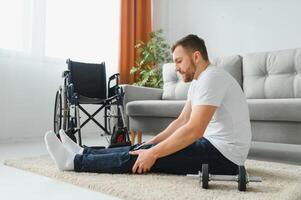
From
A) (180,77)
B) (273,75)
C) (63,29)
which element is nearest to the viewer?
(273,75)

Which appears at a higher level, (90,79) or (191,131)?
(90,79)

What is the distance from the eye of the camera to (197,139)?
1.38m

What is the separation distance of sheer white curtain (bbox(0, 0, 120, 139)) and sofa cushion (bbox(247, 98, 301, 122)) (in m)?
2.29

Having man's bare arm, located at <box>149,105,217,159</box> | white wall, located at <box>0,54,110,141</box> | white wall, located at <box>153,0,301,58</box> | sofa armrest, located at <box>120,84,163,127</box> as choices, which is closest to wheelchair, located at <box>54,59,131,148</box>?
sofa armrest, located at <box>120,84,163,127</box>

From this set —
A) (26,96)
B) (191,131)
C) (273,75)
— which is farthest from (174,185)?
(26,96)

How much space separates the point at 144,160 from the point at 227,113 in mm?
429

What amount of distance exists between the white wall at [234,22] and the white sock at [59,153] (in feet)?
10.1

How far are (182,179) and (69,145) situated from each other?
0.62 metres

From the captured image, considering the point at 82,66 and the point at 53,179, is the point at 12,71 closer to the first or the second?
the point at 82,66

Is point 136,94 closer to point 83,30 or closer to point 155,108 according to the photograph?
point 155,108

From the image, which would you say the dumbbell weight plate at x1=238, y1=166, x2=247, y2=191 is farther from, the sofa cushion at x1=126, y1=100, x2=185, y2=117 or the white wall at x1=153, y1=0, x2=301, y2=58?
the white wall at x1=153, y1=0, x2=301, y2=58

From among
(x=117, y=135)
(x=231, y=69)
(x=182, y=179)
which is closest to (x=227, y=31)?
(x=231, y=69)

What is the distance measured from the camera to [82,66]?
10.4 ft

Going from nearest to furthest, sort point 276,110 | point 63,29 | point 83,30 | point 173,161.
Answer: point 173,161
point 276,110
point 63,29
point 83,30
